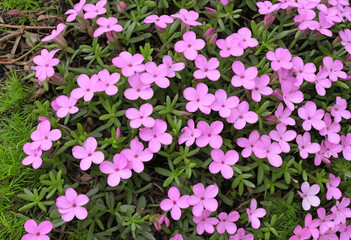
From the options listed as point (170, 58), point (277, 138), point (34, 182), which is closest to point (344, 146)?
point (277, 138)

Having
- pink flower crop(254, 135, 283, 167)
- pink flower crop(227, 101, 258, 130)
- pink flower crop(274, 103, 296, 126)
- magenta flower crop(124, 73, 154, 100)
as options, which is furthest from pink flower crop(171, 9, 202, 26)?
pink flower crop(254, 135, 283, 167)

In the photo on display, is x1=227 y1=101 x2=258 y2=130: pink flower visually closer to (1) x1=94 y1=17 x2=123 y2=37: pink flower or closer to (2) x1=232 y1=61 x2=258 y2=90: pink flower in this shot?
(2) x1=232 y1=61 x2=258 y2=90: pink flower

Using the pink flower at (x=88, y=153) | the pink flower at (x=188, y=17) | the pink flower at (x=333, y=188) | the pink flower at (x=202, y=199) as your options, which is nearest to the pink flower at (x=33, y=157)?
the pink flower at (x=88, y=153)

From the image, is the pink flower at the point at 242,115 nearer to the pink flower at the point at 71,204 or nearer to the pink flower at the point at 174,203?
the pink flower at the point at 174,203

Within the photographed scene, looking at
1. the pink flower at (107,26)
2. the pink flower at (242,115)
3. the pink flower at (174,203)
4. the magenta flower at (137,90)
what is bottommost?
the pink flower at (174,203)

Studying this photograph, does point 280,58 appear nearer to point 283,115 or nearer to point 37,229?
point 283,115

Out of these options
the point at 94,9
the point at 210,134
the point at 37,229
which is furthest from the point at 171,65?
the point at 37,229
